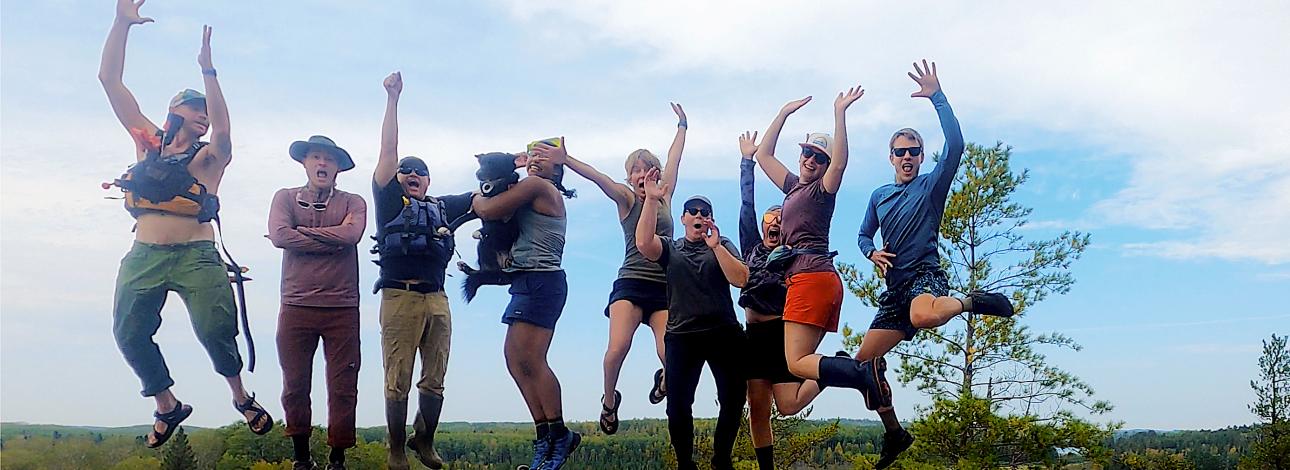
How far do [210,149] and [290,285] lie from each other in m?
1.08

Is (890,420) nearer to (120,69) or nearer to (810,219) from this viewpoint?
(810,219)

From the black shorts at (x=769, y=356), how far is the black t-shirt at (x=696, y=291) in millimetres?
269

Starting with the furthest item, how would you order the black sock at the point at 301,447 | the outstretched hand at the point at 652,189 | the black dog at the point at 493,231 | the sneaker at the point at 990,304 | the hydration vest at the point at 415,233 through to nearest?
the black dog at the point at 493,231 < the hydration vest at the point at 415,233 < the black sock at the point at 301,447 < the outstretched hand at the point at 652,189 < the sneaker at the point at 990,304

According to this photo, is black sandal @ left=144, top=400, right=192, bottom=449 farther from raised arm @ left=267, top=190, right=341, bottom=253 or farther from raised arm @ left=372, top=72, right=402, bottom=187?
raised arm @ left=372, top=72, right=402, bottom=187

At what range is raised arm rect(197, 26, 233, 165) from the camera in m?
8.07

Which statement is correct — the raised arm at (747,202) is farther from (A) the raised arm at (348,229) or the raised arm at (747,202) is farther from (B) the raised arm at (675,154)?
(A) the raised arm at (348,229)

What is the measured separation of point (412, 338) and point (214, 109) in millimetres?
2049

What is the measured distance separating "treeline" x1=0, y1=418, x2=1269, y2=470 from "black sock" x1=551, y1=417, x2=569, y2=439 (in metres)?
1.61

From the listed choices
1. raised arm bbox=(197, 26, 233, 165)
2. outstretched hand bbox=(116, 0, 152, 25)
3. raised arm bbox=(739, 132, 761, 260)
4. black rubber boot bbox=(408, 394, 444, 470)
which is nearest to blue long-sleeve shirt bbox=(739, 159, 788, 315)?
raised arm bbox=(739, 132, 761, 260)

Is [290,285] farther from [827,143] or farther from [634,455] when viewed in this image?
[634,455]

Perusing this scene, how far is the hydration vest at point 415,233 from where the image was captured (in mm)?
8250

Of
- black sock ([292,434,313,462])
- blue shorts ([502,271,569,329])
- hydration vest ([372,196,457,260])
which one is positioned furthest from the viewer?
blue shorts ([502,271,569,329])

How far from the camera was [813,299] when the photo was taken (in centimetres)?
809

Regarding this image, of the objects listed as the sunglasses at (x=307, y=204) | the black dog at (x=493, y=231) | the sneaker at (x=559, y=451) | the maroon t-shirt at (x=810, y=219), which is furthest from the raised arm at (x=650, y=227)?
the sunglasses at (x=307, y=204)
